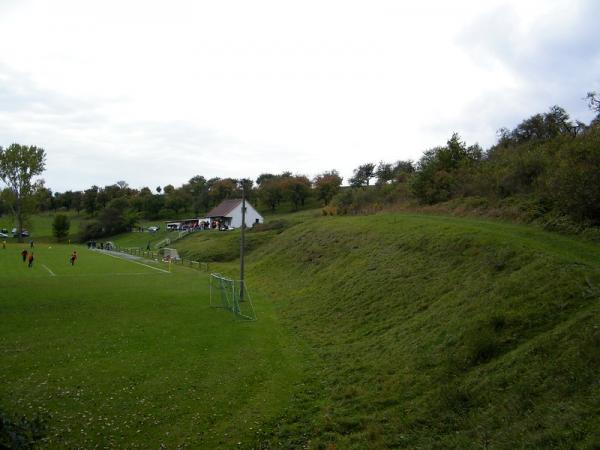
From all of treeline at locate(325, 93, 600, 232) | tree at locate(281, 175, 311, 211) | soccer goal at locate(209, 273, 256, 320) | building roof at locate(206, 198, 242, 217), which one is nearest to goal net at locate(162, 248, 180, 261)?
treeline at locate(325, 93, 600, 232)

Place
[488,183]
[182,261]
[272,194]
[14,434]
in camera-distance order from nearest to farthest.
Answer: [14,434] → [488,183] → [182,261] → [272,194]

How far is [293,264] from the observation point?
33.8 metres

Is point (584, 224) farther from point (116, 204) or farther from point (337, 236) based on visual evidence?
point (116, 204)

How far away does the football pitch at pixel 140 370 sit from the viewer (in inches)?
387

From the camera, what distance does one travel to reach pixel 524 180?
26.8 meters

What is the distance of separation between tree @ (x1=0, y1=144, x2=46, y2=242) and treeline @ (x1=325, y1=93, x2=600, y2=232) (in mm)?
51547

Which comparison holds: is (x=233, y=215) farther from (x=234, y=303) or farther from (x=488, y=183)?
(x=234, y=303)

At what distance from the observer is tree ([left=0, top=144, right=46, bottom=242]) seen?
71312 mm

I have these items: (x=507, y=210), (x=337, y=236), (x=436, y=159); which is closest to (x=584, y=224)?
(x=507, y=210)

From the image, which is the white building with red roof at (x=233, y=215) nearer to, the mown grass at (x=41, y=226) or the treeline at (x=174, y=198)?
the treeline at (x=174, y=198)

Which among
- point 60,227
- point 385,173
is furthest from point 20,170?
point 385,173

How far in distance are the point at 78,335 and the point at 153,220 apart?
100 metres

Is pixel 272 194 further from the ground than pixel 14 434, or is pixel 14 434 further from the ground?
pixel 272 194

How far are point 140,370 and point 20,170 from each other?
7315 cm
